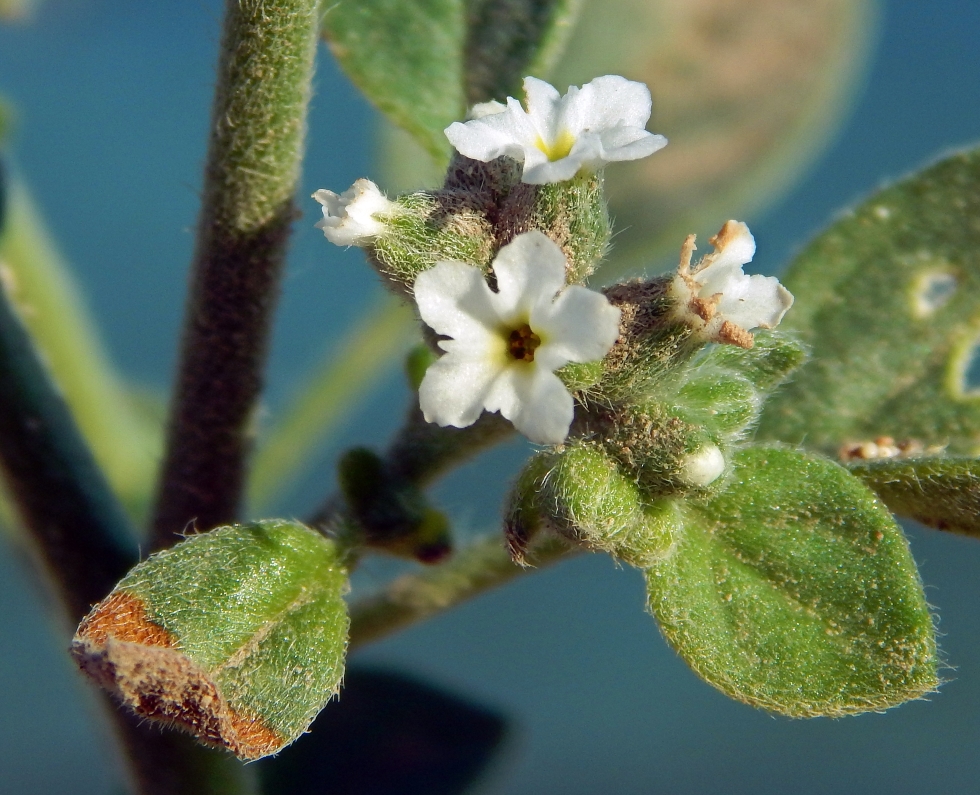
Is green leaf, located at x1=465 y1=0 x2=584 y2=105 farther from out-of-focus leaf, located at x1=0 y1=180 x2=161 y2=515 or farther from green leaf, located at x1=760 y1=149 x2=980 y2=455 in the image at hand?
out-of-focus leaf, located at x1=0 y1=180 x2=161 y2=515

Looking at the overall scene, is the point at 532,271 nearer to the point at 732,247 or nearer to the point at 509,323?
the point at 509,323

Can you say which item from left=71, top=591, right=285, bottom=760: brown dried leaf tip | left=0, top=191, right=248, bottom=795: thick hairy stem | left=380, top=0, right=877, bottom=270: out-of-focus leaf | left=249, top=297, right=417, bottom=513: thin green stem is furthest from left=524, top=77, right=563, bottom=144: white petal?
left=380, top=0, right=877, bottom=270: out-of-focus leaf

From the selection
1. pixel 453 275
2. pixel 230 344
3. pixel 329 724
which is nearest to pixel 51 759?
pixel 329 724

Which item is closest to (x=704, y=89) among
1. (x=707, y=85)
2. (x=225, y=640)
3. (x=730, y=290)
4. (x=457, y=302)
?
(x=707, y=85)

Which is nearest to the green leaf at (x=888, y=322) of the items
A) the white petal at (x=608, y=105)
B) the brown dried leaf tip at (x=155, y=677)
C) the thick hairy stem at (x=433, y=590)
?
the thick hairy stem at (x=433, y=590)

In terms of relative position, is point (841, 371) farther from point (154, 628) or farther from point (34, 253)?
point (34, 253)

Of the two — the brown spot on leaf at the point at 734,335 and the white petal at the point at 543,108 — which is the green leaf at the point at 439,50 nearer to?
the white petal at the point at 543,108
